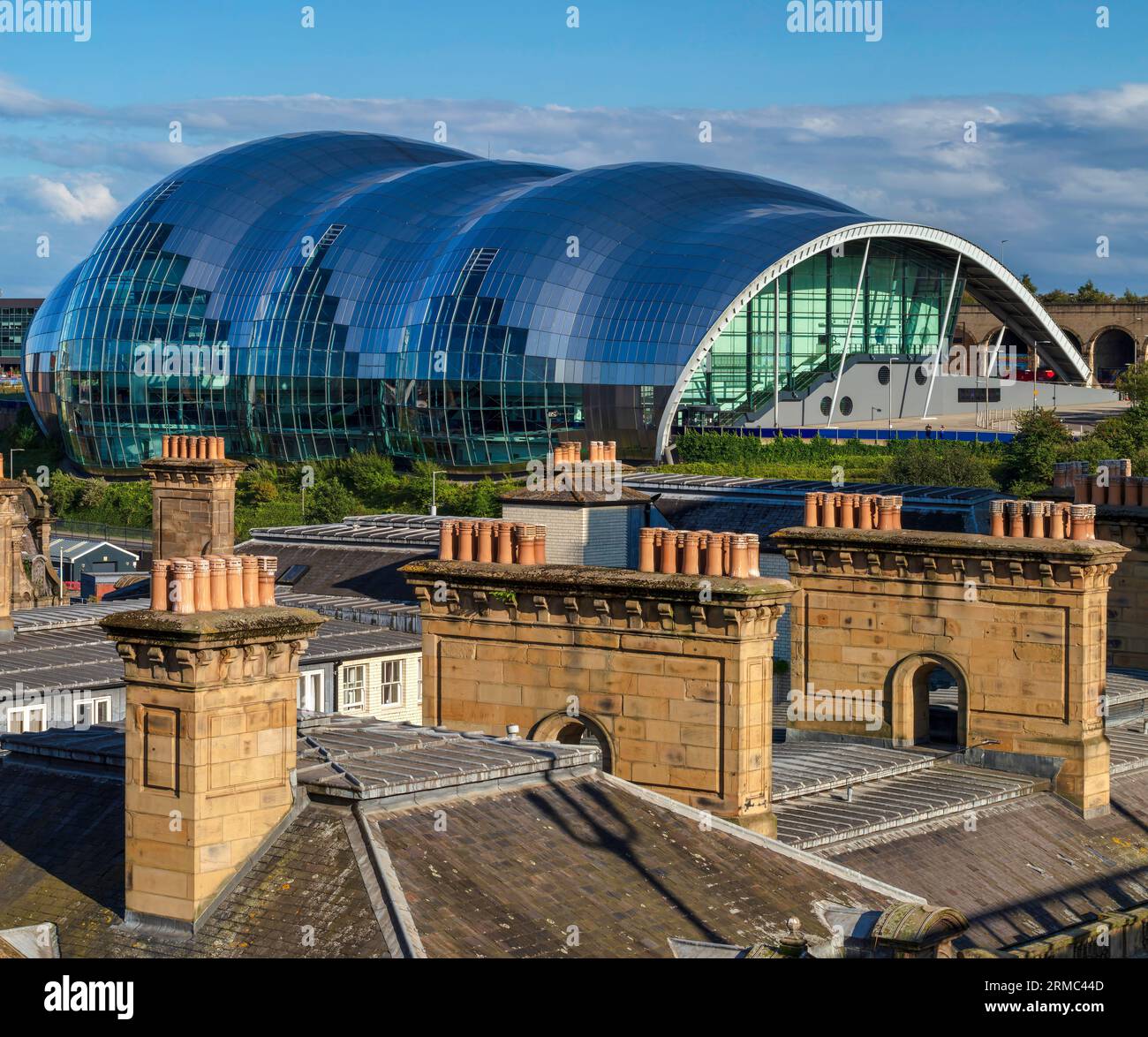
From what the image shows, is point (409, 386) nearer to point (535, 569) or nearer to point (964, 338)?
point (964, 338)

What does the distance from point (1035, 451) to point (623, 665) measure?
8143cm

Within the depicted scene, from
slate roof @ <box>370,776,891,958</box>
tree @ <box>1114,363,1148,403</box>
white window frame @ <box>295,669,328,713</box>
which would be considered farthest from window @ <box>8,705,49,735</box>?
tree @ <box>1114,363,1148,403</box>

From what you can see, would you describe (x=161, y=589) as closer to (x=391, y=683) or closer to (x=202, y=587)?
(x=202, y=587)

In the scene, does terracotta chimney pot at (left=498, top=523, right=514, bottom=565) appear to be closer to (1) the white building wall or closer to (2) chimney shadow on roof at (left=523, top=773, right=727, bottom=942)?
(2) chimney shadow on roof at (left=523, top=773, right=727, bottom=942)

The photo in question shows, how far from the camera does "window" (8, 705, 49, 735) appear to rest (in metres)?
31.1

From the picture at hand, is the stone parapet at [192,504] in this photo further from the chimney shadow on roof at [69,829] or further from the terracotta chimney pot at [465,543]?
the chimney shadow on roof at [69,829]

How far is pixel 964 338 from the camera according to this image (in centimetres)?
16300

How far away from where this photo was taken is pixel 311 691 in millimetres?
37281

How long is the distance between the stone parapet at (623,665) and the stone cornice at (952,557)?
17.8 feet

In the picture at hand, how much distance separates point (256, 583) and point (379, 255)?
346ft

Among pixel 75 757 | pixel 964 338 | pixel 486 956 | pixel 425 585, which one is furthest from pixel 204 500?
pixel 964 338

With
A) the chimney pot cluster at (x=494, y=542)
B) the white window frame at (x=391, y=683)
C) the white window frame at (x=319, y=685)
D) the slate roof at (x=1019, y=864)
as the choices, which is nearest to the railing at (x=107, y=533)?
the white window frame at (x=391, y=683)

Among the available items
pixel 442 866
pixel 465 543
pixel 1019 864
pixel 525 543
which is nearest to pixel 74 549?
pixel 465 543

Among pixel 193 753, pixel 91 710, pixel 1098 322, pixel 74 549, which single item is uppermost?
pixel 1098 322
